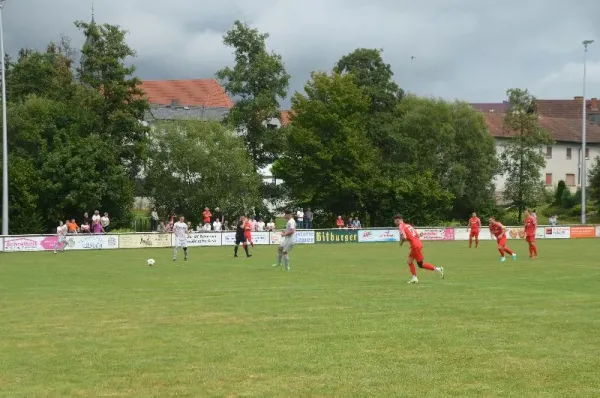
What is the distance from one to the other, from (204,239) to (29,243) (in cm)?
995

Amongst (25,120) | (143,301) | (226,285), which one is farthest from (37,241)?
(143,301)

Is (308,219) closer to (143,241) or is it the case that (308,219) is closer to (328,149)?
(328,149)

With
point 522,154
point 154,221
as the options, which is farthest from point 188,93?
point 522,154

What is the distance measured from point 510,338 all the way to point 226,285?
10.4 meters

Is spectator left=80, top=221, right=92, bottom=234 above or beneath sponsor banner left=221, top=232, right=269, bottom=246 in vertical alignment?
above

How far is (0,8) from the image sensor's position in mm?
42562

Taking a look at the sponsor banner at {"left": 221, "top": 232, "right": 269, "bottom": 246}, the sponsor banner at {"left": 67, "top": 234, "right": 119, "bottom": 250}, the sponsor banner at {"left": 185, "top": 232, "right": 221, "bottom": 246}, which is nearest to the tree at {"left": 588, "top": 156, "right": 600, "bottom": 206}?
the sponsor banner at {"left": 221, "top": 232, "right": 269, "bottom": 246}

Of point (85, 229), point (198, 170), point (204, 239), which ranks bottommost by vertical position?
point (204, 239)

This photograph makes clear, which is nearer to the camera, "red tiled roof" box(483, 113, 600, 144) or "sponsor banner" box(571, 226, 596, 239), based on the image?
"sponsor banner" box(571, 226, 596, 239)

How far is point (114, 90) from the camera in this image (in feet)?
191

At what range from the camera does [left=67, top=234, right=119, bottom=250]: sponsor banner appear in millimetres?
44281

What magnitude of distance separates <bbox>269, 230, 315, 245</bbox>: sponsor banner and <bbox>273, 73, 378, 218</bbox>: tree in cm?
1023

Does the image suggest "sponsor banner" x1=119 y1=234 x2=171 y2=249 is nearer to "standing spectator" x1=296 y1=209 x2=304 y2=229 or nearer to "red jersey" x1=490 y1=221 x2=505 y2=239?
"standing spectator" x1=296 y1=209 x2=304 y2=229

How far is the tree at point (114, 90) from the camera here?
5784 cm
